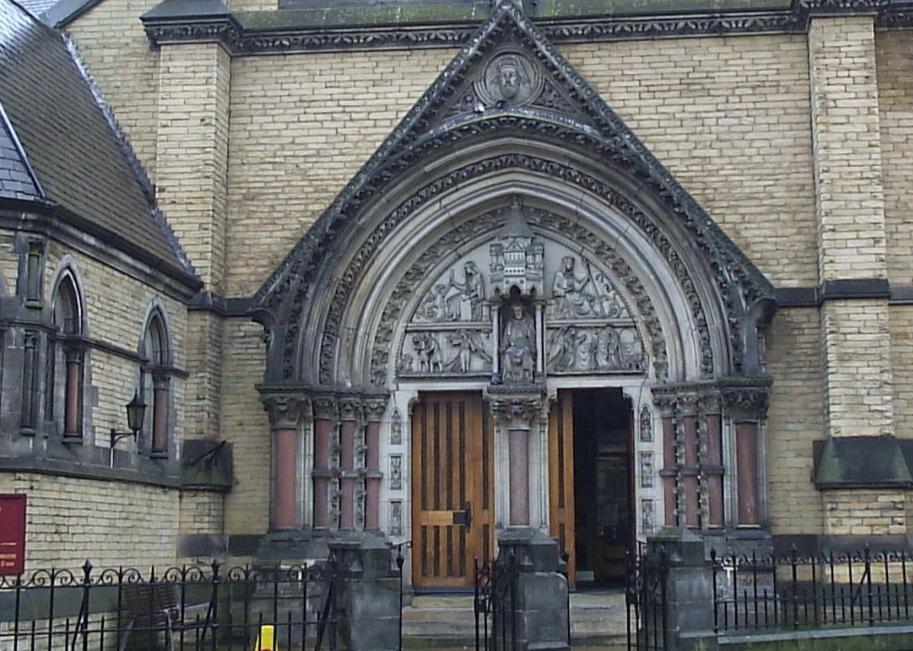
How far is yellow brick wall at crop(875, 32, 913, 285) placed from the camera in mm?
18156

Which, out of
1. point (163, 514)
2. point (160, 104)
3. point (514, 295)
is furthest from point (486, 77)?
point (163, 514)

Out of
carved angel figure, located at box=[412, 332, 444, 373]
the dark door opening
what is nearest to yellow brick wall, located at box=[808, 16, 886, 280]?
the dark door opening

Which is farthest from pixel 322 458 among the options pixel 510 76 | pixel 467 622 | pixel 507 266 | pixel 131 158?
pixel 510 76

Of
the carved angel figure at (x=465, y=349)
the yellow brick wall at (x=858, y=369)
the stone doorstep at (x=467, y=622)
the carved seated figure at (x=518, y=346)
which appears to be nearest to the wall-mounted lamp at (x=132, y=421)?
the stone doorstep at (x=467, y=622)

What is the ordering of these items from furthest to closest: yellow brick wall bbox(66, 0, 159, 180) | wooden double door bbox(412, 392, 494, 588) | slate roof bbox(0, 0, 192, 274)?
yellow brick wall bbox(66, 0, 159, 180)
wooden double door bbox(412, 392, 494, 588)
slate roof bbox(0, 0, 192, 274)

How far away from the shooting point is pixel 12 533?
44.5ft

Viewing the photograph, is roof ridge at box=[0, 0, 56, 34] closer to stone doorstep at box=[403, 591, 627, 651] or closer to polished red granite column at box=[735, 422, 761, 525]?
stone doorstep at box=[403, 591, 627, 651]

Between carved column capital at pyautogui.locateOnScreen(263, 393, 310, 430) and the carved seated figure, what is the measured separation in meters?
2.70

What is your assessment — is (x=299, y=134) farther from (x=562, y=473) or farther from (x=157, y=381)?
(x=562, y=473)

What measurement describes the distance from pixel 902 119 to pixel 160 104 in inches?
393

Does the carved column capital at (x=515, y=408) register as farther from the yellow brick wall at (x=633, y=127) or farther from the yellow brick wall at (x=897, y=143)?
the yellow brick wall at (x=897, y=143)

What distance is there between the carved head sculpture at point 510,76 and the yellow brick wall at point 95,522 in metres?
6.82

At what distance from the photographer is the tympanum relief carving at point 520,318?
18.5 meters

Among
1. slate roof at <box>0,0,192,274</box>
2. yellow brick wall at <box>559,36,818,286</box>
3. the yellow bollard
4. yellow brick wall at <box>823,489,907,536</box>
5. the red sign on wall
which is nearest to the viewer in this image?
the yellow bollard
